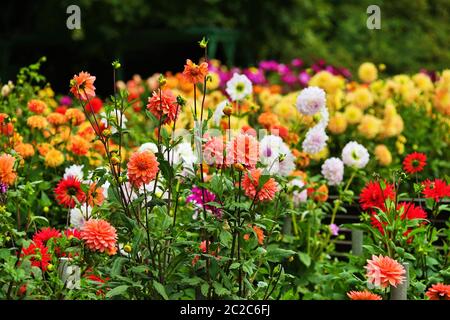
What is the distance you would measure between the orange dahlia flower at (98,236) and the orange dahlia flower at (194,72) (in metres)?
0.45

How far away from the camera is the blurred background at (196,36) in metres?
11.1

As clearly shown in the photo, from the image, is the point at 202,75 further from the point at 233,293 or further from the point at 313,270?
the point at 313,270

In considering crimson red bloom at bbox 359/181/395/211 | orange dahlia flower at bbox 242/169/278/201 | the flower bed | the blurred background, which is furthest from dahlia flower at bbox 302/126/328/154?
the blurred background

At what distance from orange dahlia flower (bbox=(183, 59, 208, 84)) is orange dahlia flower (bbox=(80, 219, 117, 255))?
0.45 meters

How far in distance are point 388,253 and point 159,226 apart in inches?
27.6

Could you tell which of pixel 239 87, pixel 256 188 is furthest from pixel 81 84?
pixel 239 87

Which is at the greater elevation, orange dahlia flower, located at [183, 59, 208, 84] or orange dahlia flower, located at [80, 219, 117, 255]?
orange dahlia flower, located at [183, 59, 208, 84]

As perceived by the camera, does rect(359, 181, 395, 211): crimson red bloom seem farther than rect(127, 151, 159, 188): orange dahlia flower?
Yes

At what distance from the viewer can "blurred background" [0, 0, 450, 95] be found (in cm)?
1113

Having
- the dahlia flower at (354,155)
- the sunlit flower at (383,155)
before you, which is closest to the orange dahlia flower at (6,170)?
the dahlia flower at (354,155)

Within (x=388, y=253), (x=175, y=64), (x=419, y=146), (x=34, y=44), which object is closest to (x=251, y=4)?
(x=175, y=64)

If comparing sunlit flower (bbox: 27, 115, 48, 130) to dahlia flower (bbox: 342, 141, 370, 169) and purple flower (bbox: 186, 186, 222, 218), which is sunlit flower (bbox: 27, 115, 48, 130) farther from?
dahlia flower (bbox: 342, 141, 370, 169)

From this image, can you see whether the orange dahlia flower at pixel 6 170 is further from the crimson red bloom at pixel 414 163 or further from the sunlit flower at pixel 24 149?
the crimson red bloom at pixel 414 163

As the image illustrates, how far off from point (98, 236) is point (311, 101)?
153 cm
